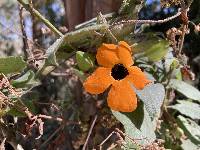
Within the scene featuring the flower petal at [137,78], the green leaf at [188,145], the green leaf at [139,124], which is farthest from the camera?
the green leaf at [188,145]

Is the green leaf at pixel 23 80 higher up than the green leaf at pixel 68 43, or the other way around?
the green leaf at pixel 68 43

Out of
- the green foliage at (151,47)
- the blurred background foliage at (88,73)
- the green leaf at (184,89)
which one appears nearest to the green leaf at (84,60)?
the blurred background foliage at (88,73)

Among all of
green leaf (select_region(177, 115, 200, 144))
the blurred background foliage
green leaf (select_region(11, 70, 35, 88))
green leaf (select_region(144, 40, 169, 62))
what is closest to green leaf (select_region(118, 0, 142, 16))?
the blurred background foliage

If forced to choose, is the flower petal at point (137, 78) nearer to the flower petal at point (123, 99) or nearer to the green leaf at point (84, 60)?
the flower petal at point (123, 99)

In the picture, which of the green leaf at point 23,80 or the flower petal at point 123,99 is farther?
the green leaf at point 23,80

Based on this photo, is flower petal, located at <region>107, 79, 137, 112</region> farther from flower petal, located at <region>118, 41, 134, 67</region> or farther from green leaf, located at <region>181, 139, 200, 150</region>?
green leaf, located at <region>181, 139, 200, 150</region>

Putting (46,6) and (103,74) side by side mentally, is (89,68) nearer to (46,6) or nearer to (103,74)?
(103,74)

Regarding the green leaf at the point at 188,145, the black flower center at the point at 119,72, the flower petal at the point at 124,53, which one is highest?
the flower petal at the point at 124,53

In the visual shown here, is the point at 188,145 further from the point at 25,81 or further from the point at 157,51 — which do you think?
the point at 25,81

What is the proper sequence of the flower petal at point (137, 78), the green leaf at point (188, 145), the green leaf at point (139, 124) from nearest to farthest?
the flower petal at point (137, 78), the green leaf at point (139, 124), the green leaf at point (188, 145)
